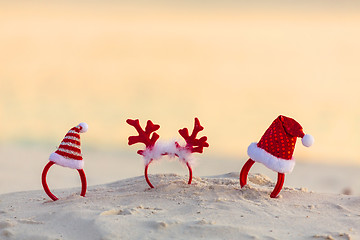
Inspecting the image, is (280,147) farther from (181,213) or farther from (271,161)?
(181,213)

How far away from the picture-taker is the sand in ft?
14.6

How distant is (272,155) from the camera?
5.52 metres

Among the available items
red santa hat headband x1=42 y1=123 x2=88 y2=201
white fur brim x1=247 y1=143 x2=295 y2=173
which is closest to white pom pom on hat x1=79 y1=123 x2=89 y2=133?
red santa hat headband x1=42 y1=123 x2=88 y2=201

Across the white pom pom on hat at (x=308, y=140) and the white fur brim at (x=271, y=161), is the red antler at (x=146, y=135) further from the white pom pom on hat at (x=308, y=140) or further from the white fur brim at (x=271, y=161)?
the white pom pom on hat at (x=308, y=140)

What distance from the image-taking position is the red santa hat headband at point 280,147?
216 inches

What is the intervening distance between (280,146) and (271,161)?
0.15 metres

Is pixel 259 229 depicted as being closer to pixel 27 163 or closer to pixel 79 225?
pixel 79 225

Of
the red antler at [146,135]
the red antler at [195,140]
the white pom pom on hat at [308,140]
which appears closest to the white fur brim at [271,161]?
the white pom pom on hat at [308,140]

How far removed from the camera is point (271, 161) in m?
5.50

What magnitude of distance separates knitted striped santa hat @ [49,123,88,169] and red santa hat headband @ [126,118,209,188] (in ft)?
1.63

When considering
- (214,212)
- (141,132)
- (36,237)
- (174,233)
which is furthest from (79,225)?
(141,132)

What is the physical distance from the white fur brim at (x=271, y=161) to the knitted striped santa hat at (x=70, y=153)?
4.85 feet

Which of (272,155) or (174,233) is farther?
(272,155)

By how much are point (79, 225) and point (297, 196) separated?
2.05 metres
